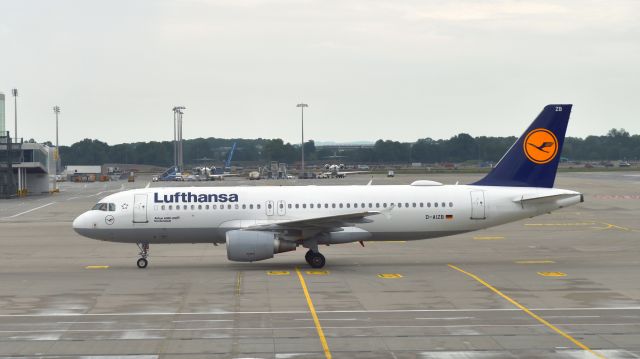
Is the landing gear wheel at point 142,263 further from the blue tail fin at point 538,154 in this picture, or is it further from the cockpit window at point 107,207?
the blue tail fin at point 538,154

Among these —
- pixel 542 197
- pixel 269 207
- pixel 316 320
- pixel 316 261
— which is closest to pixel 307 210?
pixel 269 207

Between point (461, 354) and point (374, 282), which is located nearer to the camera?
point (461, 354)

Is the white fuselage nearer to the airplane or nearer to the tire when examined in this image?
the airplane

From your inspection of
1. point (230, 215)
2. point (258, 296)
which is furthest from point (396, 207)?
point (258, 296)

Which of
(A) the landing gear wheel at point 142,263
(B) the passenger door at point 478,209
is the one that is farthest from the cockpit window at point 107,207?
(B) the passenger door at point 478,209

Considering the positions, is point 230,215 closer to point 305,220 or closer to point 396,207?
point 305,220

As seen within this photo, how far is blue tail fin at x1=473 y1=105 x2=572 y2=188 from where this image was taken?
125 ft

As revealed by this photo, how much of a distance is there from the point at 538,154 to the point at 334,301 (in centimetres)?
1532

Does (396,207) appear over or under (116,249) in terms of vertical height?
over

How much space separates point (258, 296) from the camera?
28.8 metres

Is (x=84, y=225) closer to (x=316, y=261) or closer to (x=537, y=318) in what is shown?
(x=316, y=261)

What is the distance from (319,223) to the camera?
3488cm

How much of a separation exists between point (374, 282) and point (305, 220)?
4.45m

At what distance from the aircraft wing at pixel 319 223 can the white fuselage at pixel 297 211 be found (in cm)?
100
